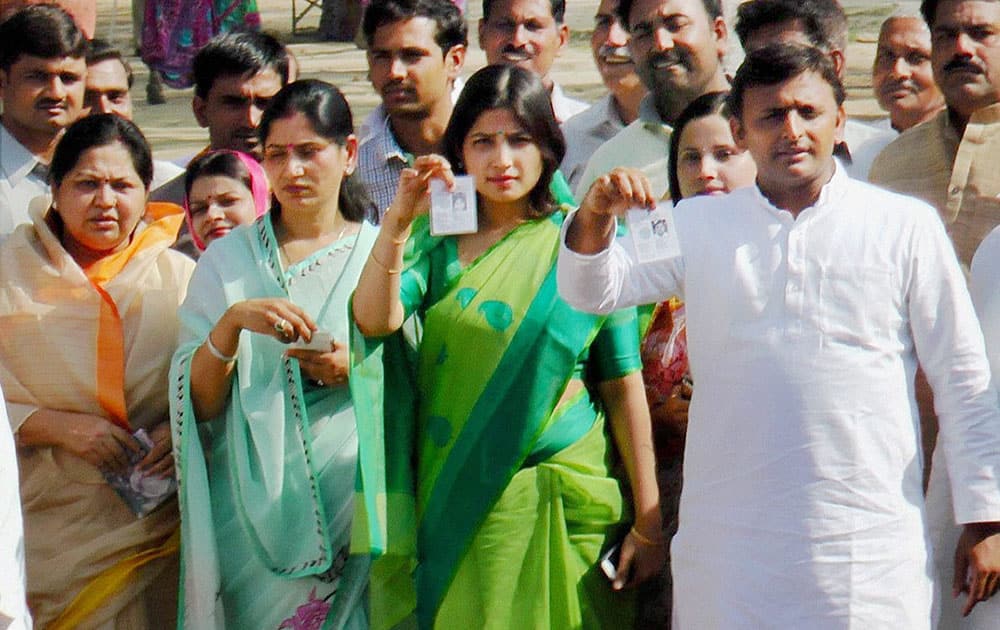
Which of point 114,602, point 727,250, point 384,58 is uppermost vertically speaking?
point 384,58

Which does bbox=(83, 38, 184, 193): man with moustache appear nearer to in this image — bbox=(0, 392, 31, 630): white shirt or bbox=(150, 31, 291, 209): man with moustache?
bbox=(150, 31, 291, 209): man with moustache

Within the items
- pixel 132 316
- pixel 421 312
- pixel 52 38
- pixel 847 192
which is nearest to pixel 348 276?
pixel 421 312

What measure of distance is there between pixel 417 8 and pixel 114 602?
196 cm

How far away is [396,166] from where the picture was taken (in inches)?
196

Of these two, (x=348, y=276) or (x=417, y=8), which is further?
(x=417, y=8)

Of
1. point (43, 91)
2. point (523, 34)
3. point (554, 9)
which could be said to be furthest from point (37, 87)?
point (554, 9)

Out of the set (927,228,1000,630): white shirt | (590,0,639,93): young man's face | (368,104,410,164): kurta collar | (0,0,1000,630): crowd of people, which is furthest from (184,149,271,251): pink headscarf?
(927,228,1000,630): white shirt

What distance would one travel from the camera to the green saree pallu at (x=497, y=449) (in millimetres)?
3795

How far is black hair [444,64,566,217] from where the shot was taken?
3906 millimetres

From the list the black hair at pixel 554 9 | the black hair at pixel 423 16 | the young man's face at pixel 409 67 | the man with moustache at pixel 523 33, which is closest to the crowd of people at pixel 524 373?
the young man's face at pixel 409 67

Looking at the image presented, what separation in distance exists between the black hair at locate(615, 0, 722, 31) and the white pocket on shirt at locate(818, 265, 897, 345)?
1977 millimetres

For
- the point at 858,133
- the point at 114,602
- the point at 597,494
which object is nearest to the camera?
the point at 597,494

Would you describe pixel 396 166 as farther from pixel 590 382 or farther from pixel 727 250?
pixel 727 250

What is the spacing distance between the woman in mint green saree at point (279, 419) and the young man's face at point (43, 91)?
4.10 ft
